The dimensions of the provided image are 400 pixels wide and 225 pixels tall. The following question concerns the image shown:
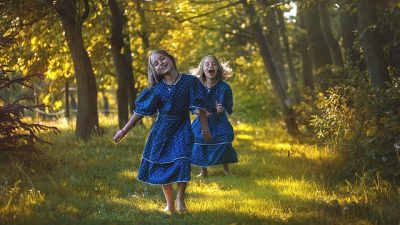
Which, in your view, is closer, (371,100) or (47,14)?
(371,100)

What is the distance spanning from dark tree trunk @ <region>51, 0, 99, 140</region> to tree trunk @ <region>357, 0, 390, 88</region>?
643 cm

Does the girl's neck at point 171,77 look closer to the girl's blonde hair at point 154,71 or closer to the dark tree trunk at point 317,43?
the girl's blonde hair at point 154,71

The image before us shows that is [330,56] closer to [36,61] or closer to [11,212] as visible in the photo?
[36,61]

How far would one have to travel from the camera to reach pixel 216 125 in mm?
10477

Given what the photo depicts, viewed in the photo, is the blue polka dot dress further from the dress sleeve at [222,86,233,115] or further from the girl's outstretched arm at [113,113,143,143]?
the dress sleeve at [222,86,233,115]

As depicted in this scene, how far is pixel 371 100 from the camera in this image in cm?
833

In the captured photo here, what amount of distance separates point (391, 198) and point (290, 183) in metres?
1.98

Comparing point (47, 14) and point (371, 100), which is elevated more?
point (47, 14)

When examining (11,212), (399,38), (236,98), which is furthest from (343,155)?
(236,98)

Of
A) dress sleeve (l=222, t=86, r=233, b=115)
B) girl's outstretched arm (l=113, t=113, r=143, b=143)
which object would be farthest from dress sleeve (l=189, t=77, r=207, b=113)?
dress sleeve (l=222, t=86, r=233, b=115)

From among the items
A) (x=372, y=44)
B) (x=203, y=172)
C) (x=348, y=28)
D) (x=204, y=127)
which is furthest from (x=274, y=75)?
(x=204, y=127)

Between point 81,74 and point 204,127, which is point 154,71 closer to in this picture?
point 204,127

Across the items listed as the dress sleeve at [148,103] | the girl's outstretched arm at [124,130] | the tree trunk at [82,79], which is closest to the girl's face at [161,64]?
the dress sleeve at [148,103]

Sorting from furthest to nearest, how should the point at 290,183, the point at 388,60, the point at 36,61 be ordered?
the point at 36,61, the point at 388,60, the point at 290,183
